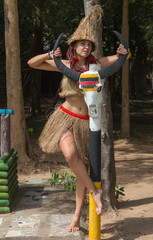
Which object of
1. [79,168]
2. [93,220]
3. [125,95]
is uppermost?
[125,95]

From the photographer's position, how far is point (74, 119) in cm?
371

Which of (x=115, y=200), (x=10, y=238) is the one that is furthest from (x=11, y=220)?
(x=115, y=200)

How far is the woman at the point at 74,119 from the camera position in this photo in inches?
139

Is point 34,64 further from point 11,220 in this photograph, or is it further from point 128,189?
point 128,189

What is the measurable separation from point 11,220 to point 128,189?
2.39 m

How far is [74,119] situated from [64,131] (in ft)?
0.51

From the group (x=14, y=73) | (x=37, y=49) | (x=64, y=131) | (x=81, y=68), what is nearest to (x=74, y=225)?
(x=64, y=131)

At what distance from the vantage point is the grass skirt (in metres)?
3.69

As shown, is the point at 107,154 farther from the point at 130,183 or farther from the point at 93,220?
the point at 130,183

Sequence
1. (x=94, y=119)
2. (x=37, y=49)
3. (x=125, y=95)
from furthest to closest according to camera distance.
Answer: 1. (x=37, y=49)
2. (x=125, y=95)
3. (x=94, y=119)

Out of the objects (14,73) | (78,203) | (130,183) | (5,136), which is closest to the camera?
(78,203)

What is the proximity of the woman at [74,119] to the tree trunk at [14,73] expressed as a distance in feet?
11.6

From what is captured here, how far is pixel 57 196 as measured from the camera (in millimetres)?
5234

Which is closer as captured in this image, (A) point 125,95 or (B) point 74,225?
(B) point 74,225
